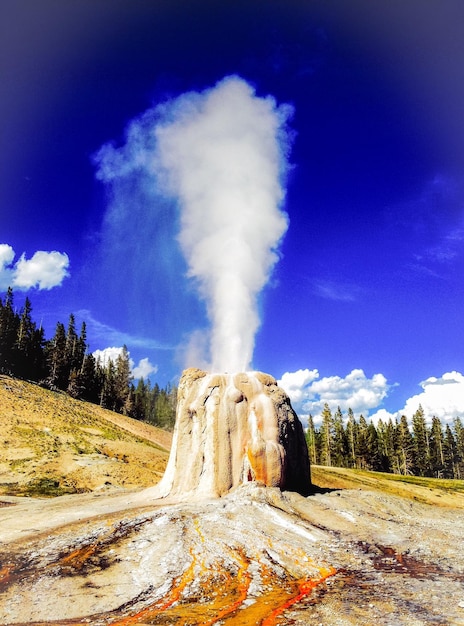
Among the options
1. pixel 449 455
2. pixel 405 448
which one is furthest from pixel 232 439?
pixel 449 455

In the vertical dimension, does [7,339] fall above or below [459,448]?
above

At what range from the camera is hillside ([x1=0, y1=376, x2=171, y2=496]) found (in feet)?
123

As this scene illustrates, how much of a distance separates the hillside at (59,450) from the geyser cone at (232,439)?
51.0 feet

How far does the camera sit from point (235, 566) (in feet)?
44.8

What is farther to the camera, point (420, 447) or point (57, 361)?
point (420, 447)

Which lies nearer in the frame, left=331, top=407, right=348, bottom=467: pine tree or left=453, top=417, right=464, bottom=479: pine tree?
left=331, top=407, right=348, bottom=467: pine tree

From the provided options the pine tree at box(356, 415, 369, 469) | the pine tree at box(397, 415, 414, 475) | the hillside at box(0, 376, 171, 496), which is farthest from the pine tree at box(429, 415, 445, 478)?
the hillside at box(0, 376, 171, 496)

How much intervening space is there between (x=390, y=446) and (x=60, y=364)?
75.0 meters

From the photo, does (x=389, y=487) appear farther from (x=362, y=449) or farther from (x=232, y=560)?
(x=232, y=560)

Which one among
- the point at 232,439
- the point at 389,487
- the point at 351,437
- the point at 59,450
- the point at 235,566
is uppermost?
the point at 351,437

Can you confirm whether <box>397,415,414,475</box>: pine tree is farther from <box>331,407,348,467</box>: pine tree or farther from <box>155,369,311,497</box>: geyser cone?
<box>155,369,311,497</box>: geyser cone

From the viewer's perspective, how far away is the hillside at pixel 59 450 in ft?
123

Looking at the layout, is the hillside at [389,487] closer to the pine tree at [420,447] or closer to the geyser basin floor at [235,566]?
the pine tree at [420,447]

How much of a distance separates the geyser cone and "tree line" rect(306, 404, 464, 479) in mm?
68364
